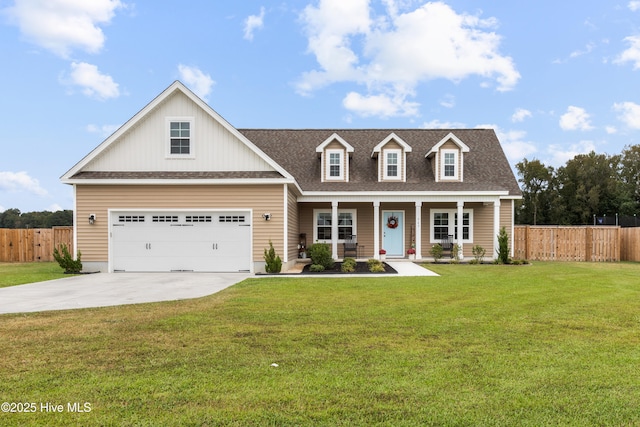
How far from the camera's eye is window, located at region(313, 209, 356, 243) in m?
20.7

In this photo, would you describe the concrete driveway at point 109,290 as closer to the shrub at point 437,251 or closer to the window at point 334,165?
the window at point 334,165

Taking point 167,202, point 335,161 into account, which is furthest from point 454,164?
point 167,202

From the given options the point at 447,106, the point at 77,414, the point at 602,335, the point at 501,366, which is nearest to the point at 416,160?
the point at 447,106

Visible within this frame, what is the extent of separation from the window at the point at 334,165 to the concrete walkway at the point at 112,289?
6.70m

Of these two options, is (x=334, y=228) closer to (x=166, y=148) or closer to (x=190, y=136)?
(x=190, y=136)

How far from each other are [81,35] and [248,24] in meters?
6.30

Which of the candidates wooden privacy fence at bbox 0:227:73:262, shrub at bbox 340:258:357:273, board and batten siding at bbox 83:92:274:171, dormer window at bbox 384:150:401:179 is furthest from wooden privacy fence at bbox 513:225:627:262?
wooden privacy fence at bbox 0:227:73:262

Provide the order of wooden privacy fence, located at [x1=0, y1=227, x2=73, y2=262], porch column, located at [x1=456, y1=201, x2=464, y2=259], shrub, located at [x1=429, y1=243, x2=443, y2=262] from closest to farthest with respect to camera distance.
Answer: shrub, located at [x1=429, y1=243, x2=443, y2=262], porch column, located at [x1=456, y1=201, x2=464, y2=259], wooden privacy fence, located at [x1=0, y1=227, x2=73, y2=262]

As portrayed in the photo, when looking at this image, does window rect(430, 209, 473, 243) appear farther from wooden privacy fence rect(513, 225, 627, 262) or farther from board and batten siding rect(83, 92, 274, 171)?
board and batten siding rect(83, 92, 274, 171)

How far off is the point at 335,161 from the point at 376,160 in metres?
2.34

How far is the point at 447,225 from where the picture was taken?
20.8 metres

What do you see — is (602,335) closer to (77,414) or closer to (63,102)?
(77,414)

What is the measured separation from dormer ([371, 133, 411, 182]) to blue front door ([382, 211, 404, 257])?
5.64ft

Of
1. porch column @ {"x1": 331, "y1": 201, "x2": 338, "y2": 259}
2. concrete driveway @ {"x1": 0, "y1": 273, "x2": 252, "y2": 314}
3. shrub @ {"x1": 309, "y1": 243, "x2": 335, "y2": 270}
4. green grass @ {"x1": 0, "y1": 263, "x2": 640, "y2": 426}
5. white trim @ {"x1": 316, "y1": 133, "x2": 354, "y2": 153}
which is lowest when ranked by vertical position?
concrete driveway @ {"x1": 0, "y1": 273, "x2": 252, "y2": 314}
